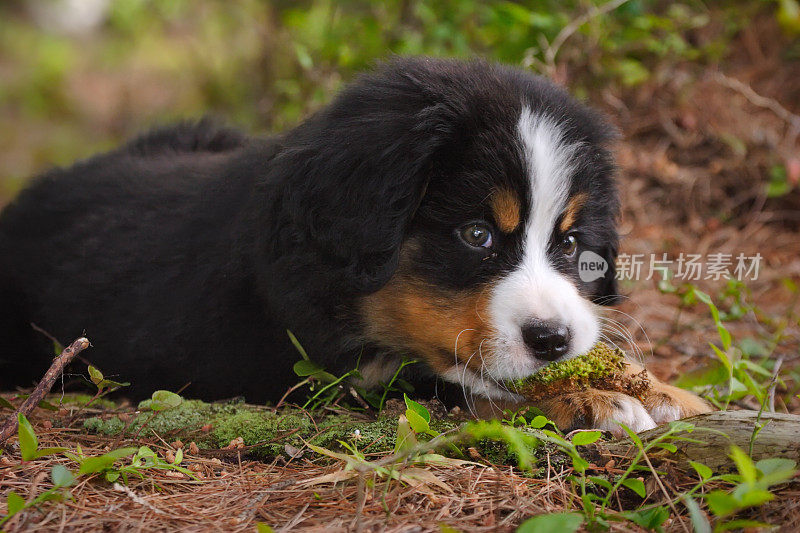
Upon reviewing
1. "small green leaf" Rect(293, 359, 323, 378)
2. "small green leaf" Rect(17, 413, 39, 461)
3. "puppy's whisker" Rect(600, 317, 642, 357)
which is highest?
"puppy's whisker" Rect(600, 317, 642, 357)

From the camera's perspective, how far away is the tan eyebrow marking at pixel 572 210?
270 cm

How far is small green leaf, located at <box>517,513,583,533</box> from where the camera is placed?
5.49ft

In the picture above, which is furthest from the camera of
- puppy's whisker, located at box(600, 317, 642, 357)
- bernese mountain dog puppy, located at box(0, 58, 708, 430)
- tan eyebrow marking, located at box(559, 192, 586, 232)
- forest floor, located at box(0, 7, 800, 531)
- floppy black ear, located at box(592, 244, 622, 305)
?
floppy black ear, located at box(592, 244, 622, 305)

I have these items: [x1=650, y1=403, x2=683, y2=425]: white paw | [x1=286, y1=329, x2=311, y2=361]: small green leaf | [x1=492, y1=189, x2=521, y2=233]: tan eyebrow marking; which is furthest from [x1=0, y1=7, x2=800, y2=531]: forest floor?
[x1=492, y1=189, x2=521, y2=233]: tan eyebrow marking

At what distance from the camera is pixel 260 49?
745cm

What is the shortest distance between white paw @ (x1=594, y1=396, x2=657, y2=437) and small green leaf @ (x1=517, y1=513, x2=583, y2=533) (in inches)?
29.4

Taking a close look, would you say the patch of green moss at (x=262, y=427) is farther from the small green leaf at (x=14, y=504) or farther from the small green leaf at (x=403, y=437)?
the small green leaf at (x=14, y=504)

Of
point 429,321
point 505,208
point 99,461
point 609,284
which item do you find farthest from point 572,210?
point 99,461

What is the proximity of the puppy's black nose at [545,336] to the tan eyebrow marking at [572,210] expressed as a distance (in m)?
0.46

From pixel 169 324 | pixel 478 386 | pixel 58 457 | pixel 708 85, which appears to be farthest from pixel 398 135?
pixel 708 85

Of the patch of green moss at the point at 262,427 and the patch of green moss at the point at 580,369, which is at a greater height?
the patch of green moss at the point at 580,369

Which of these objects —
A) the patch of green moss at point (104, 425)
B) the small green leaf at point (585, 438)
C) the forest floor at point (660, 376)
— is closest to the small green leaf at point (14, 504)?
the forest floor at point (660, 376)

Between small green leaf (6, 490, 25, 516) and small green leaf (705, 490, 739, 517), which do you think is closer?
small green leaf (705, 490, 739, 517)

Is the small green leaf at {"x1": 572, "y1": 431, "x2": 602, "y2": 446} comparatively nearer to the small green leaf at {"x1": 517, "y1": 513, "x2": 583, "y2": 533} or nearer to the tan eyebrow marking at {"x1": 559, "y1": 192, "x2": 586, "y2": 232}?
the small green leaf at {"x1": 517, "y1": 513, "x2": 583, "y2": 533}
